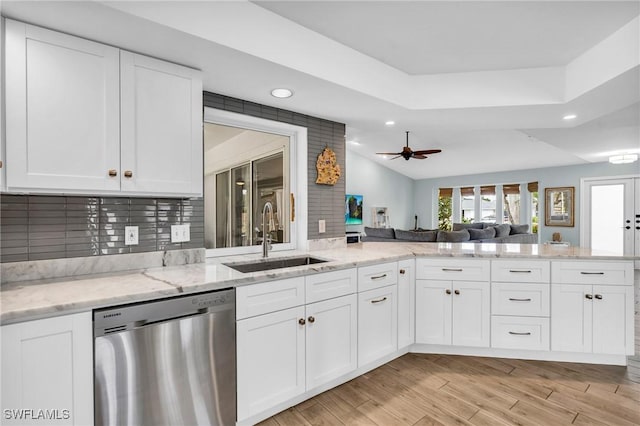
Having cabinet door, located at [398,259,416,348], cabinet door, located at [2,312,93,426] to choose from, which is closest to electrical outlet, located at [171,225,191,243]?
cabinet door, located at [2,312,93,426]

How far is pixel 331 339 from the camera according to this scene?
2.14 m

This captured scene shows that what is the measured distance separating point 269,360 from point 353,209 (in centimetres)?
700

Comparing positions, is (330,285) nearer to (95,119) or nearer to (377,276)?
(377,276)

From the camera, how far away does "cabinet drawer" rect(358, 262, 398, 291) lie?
7.64 ft

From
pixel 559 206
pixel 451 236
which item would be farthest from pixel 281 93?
pixel 559 206

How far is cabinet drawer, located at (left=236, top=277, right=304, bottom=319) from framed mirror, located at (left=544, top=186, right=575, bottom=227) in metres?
8.08

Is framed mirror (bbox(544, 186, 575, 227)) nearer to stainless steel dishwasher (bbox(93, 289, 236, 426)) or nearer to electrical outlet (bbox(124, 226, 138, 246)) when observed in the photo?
stainless steel dishwasher (bbox(93, 289, 236, 426))

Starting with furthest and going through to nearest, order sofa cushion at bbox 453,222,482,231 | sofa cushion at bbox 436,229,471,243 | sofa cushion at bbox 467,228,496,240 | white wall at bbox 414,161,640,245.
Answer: sofa cushion at bbox 453,222,482,231
white wall at bbox 414,161,640,245
sofa cushion at bbox 467,228,496,240
sofa cushion at bbox 436,229,471,243

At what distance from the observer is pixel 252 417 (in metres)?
1.83

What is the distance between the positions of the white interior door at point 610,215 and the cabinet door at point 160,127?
8524 millimetres

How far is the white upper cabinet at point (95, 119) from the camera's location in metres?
1.42

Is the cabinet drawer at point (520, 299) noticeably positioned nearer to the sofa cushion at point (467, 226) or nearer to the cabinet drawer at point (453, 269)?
the cabinet drawer at point (453, 269)

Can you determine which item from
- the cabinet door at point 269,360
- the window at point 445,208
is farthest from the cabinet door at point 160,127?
the window at point 445,208

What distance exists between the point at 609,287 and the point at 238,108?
3.16 m
